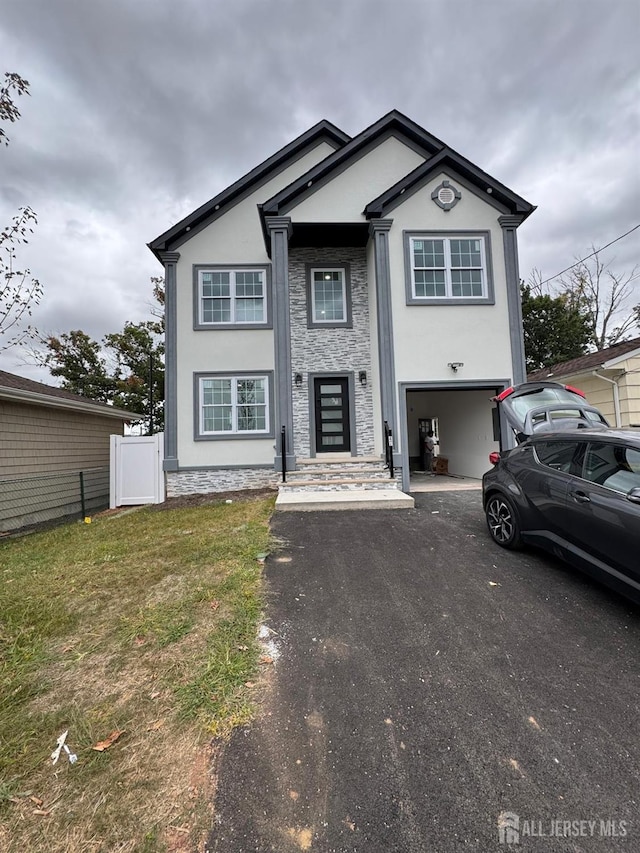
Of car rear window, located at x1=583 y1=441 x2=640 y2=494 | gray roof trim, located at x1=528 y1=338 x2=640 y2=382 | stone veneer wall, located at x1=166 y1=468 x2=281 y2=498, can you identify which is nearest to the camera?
car rear window, located at x1=583 y1=441 x2=640 y2=494

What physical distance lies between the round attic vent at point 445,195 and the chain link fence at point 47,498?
35.8 ft

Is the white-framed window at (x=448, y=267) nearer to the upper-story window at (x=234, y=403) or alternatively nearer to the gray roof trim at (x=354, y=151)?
the gray roof trim at (x=354, y=151)

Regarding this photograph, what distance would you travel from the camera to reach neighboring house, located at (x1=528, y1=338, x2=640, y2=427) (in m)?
10.3

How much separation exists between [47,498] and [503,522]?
10.6 meters

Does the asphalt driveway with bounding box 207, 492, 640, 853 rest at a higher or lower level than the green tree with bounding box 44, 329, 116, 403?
lower

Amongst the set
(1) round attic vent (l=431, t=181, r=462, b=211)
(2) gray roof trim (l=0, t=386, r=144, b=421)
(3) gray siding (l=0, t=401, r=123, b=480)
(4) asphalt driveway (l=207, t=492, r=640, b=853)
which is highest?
(1) round attic vent (l=431, t=181, r=462, b=211)

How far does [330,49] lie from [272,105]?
301 cm

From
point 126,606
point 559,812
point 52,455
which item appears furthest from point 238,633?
point 52,455

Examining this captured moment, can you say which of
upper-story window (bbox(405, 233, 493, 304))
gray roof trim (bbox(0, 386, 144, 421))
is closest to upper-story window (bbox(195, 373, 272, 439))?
gray roof trim (bbox(0, 386, 144, 421))

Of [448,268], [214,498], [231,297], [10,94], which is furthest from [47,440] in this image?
[448,268]

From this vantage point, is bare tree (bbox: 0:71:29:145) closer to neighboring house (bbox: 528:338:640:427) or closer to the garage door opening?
the garage door opening

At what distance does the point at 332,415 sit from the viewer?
10.6 meters

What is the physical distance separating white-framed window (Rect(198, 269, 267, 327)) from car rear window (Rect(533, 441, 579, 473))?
7.93 meters

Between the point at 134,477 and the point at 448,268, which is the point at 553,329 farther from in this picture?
the point at 134,477
